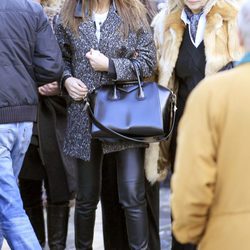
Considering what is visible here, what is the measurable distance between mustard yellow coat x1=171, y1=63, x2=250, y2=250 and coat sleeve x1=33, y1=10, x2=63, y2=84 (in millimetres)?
1785

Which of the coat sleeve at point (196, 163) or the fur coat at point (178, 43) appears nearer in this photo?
the coat sleeve at point (196, 163)

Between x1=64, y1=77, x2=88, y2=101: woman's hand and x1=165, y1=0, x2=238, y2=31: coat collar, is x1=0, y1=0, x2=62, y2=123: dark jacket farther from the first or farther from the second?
x1=165, y1=0, x2=238, y2=31: coat collar

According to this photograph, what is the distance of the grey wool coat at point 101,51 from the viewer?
4.20 metres

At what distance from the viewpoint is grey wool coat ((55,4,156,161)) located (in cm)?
420

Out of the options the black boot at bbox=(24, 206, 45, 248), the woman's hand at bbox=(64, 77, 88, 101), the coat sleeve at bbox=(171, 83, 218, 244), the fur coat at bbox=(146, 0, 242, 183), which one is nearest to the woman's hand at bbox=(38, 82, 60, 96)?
the woman's hand at bbox=(64, 77, 88, 101)

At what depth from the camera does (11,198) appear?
3.89 meters

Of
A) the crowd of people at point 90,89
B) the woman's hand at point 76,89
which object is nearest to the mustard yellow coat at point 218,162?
the crowd of people at point 90,89

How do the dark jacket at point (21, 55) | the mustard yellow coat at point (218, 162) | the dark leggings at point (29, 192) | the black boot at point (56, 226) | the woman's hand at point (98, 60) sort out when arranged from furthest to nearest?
the dark leggings at point (29, 192) → the black boot at point (56, 226) → the woman's hand at point (98, 60) → the dark jacket at point (21, 55) → the mustard yellow coat at point (218, 162)

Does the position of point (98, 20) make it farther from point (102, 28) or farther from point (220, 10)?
point (220, 10)

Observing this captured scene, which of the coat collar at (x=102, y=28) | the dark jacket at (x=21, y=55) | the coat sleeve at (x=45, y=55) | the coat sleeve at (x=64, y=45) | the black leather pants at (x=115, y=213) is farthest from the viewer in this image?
the black leather pants at (x=115, y=213)

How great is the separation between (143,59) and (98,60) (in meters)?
0.29

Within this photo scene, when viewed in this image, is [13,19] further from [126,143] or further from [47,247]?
[47,247]

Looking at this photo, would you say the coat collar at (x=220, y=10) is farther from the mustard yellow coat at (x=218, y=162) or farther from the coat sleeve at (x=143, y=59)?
the mustard yellow coat at (x=218, y=162)

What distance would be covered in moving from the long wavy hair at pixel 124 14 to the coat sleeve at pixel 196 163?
6.27 feet
